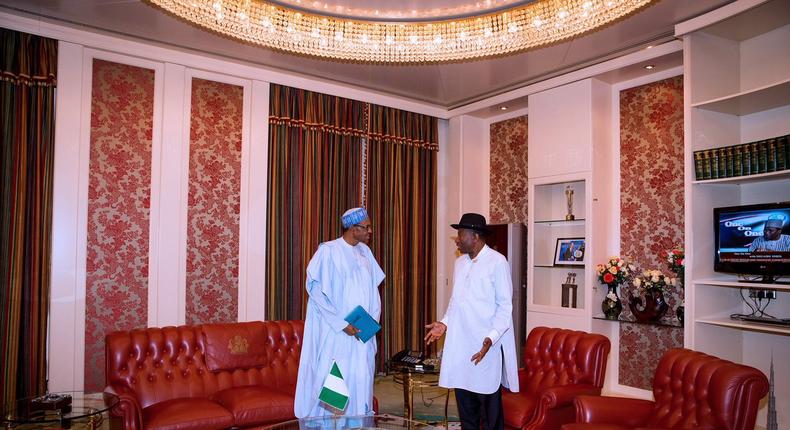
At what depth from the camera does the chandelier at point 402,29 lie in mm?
3383

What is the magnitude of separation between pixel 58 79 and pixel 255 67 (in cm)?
171

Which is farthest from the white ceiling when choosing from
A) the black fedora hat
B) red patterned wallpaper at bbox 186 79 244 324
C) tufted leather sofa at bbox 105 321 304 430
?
tufted leather sofa at bbox 105 321 304 430

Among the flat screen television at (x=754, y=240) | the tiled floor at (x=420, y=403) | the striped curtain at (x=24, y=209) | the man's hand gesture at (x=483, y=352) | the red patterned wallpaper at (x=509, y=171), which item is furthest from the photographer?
the red patterned wallpaper at (x=509, y=171)

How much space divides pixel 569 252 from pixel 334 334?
304cm

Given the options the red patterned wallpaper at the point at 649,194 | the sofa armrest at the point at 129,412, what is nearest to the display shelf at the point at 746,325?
the red patterned wallpaper at the point at 649,194

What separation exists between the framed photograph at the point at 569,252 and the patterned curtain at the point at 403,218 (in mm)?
1660

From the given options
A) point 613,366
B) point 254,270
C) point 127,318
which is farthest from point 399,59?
point 613,366

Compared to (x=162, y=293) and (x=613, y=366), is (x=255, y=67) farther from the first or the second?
(x=613, y=366)

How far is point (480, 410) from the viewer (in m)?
3.53

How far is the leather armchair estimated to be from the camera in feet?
11.6

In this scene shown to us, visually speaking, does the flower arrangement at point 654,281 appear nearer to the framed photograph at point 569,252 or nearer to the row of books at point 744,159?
the framed photograph at point 569,252

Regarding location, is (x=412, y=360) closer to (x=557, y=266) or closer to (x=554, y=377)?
(x=554, y=377)

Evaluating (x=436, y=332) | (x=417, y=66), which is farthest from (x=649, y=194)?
(x=436, y=332)

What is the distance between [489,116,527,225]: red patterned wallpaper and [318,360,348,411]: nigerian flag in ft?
12.2
